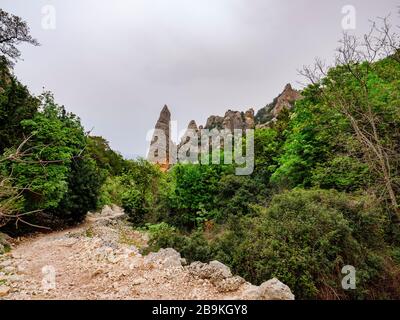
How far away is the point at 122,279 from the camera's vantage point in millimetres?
6023

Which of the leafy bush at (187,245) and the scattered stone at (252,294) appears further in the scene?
the leafy bush at (187,245)

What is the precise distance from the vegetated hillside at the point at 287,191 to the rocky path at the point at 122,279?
4.41ft

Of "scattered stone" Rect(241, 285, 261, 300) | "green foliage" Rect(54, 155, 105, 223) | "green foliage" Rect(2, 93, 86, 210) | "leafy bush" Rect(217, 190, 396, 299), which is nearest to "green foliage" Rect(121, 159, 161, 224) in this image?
"green foliage" Rect(54, 155, 105, 223)

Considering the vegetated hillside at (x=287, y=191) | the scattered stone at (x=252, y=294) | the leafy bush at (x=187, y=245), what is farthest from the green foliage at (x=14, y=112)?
the scattered stone at (x=252, y=294)

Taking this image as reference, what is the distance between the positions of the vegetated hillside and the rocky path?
4.41 ft

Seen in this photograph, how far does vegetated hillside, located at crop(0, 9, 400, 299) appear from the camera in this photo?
6.71 meters

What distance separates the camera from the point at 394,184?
9.64 m

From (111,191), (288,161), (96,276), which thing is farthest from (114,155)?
(96,276)

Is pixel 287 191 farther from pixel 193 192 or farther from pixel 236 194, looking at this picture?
pixel 193 192

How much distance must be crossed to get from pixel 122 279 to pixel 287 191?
5879mm

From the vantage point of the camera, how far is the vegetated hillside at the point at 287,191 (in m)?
6.71

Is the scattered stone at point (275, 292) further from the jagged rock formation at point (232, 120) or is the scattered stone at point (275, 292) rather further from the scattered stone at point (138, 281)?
the jagged rock formation at point (232, 120)
